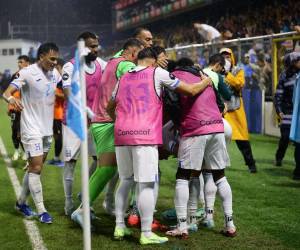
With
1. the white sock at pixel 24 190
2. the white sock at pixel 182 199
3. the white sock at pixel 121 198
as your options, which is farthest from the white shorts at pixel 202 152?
the white sock at pixel 24 190

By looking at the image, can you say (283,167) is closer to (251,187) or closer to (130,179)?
(251,187)

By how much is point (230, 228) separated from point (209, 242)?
306mm

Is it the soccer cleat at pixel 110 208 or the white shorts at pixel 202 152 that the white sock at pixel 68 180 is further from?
the white shorts at pixel 202 152

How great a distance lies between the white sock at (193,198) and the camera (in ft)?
19.9

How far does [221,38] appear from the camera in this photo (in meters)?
18.1

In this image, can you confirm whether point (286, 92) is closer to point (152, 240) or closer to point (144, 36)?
point (144, 36)

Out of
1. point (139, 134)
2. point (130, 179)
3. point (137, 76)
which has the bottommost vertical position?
point (130, 179)

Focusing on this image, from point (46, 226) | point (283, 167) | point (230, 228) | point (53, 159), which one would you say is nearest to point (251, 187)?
point (283, 167)

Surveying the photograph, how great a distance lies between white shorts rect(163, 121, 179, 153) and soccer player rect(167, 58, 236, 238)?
473 millimetres

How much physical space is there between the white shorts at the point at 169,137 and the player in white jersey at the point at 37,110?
1380mm

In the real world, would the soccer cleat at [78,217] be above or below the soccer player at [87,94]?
below

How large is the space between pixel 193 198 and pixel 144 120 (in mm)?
1212

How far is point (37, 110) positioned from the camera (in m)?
6.48

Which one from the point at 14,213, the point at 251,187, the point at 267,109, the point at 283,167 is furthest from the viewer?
the point at 267,109
